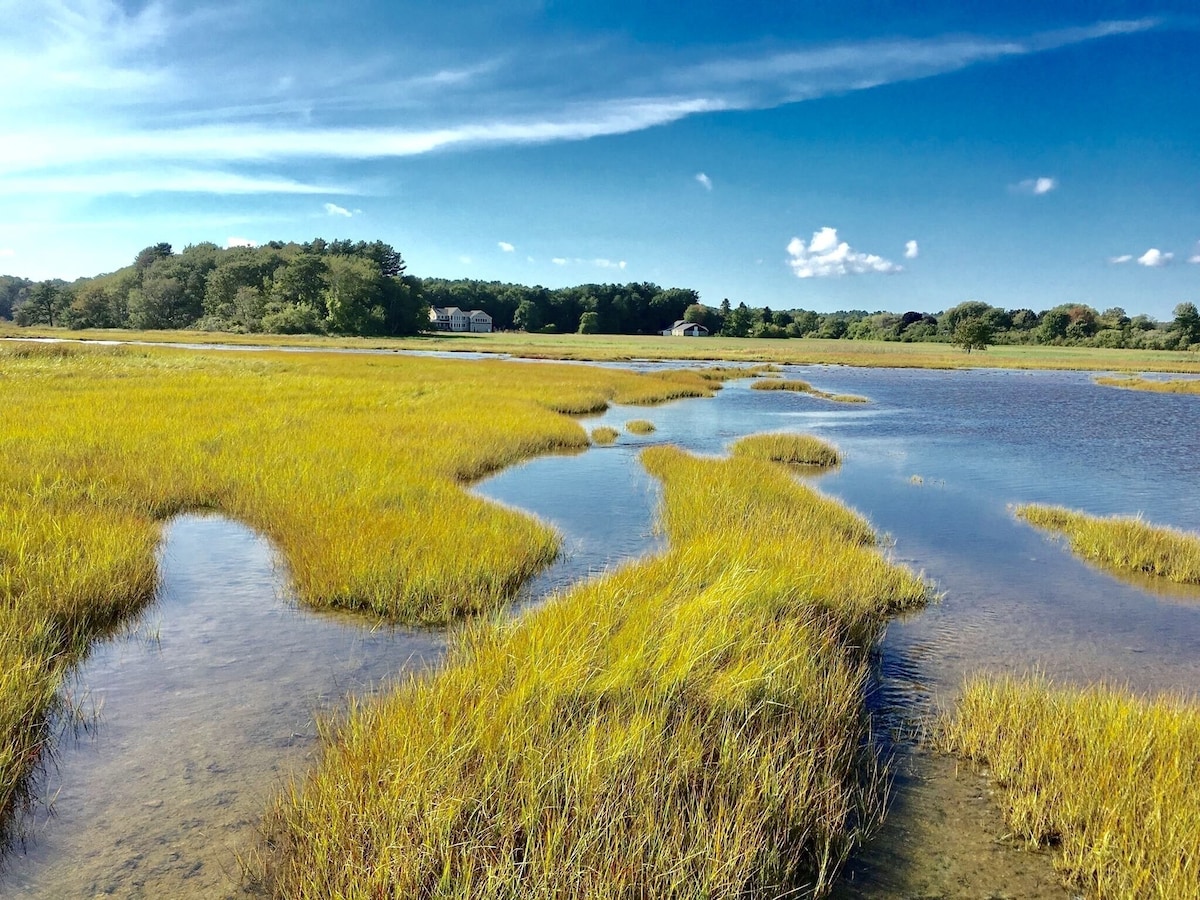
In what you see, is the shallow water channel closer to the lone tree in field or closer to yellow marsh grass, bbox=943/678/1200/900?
yellow marsh grass, bbox=943/678/1200/900

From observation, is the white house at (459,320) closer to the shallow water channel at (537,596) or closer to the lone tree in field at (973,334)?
the lone tree in field at (973,334)

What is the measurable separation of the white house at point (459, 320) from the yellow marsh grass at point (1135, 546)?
549 feet

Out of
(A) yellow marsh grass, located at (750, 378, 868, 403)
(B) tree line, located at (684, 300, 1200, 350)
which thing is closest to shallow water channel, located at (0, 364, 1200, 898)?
(A) yellow marsh grass, located at (750, 378, 868, 403)

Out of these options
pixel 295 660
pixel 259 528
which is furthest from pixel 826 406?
pixel 295 660

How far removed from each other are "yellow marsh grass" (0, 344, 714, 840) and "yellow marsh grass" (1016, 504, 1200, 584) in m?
9.41

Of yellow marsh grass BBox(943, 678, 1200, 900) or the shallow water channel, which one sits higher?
yellow marsh grass BBox(943, 678, 1200, 900)

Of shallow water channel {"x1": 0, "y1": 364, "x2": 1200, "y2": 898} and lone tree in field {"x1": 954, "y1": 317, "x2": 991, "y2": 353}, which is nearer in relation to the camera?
shallow water channel {"x1": 0, "y1": 364, "x2": 1200, "y2": 898}

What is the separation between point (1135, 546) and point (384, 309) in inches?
4645

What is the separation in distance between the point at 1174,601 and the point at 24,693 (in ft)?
44.8

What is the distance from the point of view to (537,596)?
9.28m

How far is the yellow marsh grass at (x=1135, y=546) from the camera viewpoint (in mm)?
11198

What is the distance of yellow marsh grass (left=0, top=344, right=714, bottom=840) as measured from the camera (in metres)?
7.79

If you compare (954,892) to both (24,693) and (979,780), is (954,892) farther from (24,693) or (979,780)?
(24,693)

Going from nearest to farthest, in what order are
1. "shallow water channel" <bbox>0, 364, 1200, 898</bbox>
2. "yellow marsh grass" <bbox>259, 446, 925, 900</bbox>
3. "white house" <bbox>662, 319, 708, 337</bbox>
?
1. "yellow marsh grass" <bbox>259, 446, 925, 900</bbox>
2. "shallow water channel" <bbox>0, 364, 1200, 898</bbox>
3. "white house" <bbox>662, 319, 708, 337</bbox>
